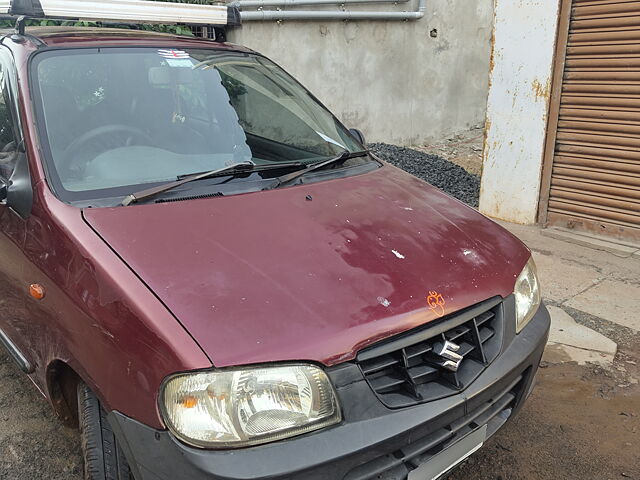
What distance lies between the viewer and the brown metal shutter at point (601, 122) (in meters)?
5.02

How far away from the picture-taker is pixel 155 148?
2.61 metres

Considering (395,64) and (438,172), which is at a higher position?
(395,64)

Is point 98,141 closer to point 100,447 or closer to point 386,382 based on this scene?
point 100,447

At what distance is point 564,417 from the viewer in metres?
2.95

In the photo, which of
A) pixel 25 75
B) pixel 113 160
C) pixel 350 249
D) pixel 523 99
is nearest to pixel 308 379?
pixel 350 249

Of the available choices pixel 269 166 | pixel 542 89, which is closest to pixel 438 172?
pixel 542 89

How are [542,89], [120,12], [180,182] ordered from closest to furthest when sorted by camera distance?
1. [180,182]
2. [120,12]
3. [542,89]

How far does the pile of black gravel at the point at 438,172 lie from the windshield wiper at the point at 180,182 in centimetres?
450

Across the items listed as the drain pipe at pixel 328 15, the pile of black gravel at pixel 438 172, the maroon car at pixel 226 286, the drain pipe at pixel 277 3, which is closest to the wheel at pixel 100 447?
the maroon car at pixel 226 286

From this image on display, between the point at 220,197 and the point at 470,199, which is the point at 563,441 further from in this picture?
the point at 470,199

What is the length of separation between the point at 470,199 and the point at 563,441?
4.35 metres

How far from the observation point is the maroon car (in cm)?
164

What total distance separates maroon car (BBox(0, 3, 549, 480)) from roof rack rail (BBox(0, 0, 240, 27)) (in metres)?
0.14

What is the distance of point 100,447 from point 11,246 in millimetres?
1001
